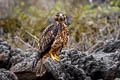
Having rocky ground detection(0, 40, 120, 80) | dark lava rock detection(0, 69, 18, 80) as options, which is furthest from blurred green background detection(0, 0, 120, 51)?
Answer: dark lava rock detection(0, 69, 18, 80)

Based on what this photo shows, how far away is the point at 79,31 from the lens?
37.1 ft

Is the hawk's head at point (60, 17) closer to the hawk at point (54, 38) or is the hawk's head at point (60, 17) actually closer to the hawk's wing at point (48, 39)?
the hawk at point (54, 38)

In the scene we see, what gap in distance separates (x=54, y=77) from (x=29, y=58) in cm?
82

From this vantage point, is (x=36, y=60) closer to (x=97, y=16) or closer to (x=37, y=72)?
(x=37, y=72)

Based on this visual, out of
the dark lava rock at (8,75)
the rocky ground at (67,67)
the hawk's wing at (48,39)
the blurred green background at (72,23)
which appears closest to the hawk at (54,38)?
the hawk's wing at (48,39)

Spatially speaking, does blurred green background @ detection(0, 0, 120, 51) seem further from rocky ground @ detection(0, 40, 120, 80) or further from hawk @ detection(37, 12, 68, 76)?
hawk @ detection(37, 12, 68, 76)

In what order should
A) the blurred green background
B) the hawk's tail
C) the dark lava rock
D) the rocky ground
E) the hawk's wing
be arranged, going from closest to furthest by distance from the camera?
1. the dark lava rock
2. the rocky ground
3. the hawk's tail
4. the hawk's wing
5. the blurred green background

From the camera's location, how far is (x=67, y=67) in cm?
569

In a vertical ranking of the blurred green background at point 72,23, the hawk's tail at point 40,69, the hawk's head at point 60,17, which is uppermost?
the hawk's head at point 60,17

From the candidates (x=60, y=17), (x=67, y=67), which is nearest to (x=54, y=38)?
(x=60, y=17)

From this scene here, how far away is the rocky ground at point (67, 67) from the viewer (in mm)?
5527

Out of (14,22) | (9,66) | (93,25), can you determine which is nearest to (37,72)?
(9,66)

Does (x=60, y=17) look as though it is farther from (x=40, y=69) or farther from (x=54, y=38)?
(x=40, y=69)

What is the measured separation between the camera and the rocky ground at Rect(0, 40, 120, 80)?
5.53 metres
